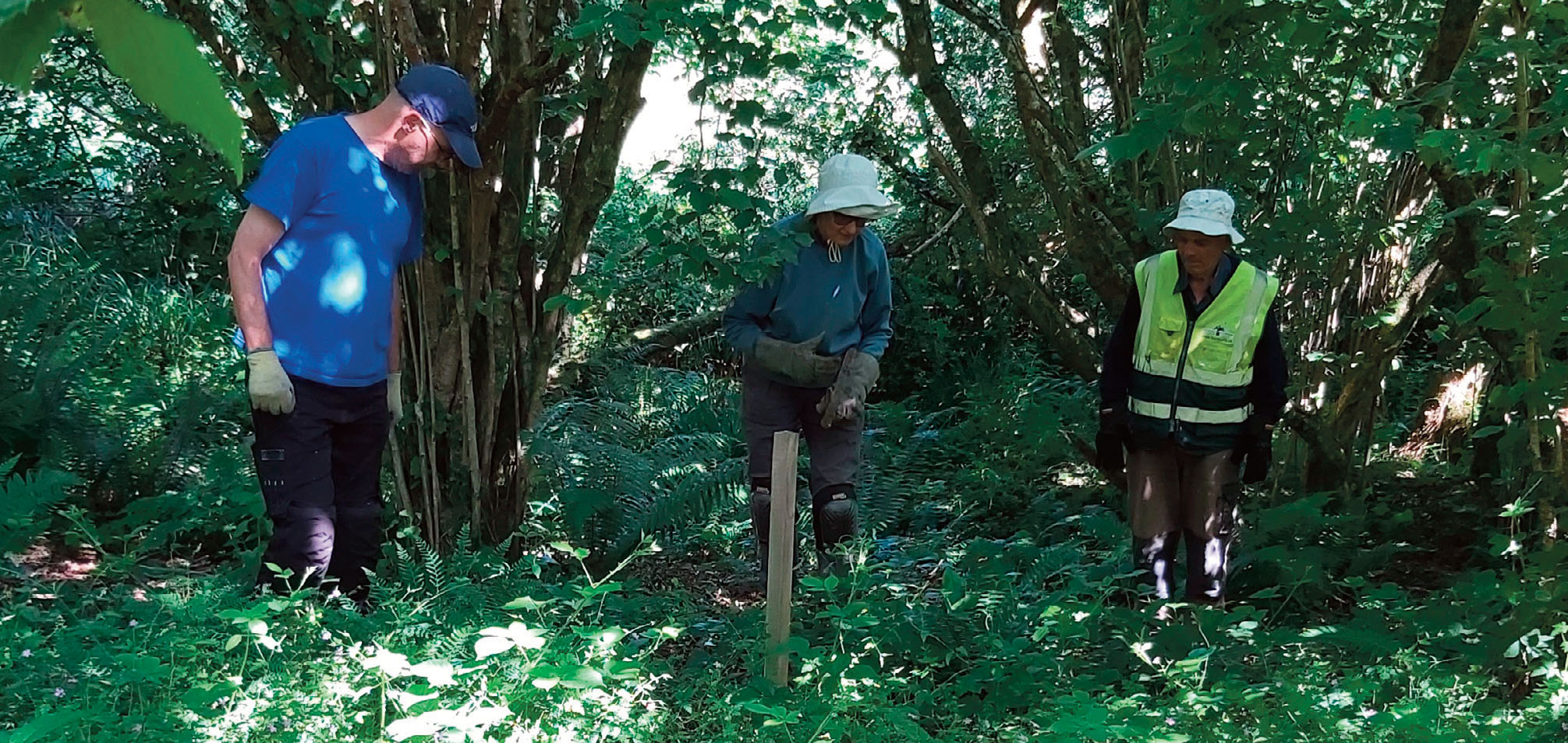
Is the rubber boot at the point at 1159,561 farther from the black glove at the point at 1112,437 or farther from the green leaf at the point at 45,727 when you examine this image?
the green leaf at the point at 45,727

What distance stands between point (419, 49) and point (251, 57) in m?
1.32

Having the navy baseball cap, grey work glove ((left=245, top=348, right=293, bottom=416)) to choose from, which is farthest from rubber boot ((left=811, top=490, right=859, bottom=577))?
grey work glove ((left=245, top=348, right=293, bottom=416))

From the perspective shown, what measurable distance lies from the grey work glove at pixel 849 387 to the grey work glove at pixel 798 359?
4cm

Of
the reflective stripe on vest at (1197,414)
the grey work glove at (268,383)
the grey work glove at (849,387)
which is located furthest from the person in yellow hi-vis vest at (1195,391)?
the grey work glove at (268,383)

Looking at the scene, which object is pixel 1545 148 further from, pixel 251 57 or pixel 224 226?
pixel 224 226

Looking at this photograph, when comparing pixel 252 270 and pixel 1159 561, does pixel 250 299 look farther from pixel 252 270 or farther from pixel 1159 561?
pixel 1159 561

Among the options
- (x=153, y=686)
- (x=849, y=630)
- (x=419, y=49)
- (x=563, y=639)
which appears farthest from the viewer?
(x=419, y=49)

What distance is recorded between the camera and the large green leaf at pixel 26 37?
85 centimetres

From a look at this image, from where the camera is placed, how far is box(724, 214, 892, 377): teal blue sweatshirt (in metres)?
4.20

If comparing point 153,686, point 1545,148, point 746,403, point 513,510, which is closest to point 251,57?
point 513,510

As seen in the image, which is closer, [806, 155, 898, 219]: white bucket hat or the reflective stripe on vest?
[806, 155, 898, 219]: white bucket hat

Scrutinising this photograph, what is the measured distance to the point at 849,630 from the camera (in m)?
3.67

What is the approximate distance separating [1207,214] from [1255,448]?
0.83 metres

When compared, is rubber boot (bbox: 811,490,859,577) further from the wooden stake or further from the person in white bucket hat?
the wooden stake
